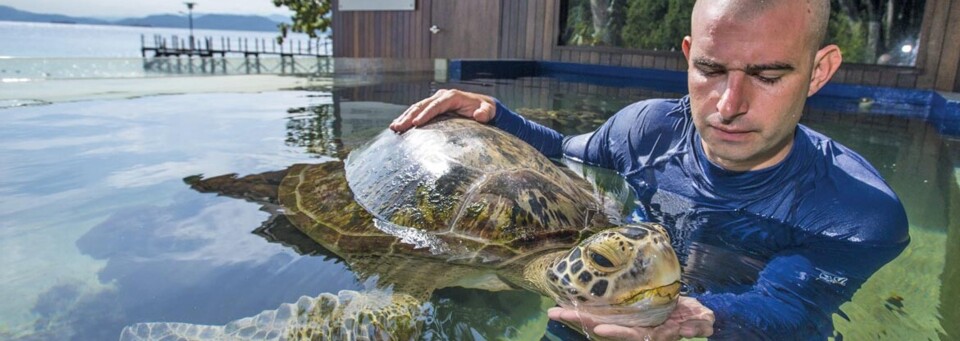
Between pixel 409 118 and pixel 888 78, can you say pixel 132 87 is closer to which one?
pixel 409 118

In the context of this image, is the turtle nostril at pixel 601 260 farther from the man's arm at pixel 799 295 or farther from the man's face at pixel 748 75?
the man's face at pixel 748 75

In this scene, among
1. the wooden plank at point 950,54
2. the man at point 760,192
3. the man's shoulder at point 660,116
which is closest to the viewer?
the man at point 760,192

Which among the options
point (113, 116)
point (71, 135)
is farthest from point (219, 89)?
point (71, 135)

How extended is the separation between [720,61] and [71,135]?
17.7 feet

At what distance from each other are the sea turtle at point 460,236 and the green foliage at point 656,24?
9116 mm

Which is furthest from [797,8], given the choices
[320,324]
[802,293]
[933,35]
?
[933,35]

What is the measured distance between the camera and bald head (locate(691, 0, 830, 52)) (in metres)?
1.85

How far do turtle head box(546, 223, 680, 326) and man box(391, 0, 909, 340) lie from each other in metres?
0.06


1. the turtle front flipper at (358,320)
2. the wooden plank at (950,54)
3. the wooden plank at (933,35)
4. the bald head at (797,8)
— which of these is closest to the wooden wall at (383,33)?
the wooden plank at (933,35)

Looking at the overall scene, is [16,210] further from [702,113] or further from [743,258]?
[743,258]

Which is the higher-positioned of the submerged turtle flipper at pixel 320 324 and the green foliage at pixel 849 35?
the green foliage at pixel 849 35

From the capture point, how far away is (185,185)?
3521 mm

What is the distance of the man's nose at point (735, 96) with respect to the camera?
193cm

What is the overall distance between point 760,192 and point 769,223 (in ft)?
0.53
